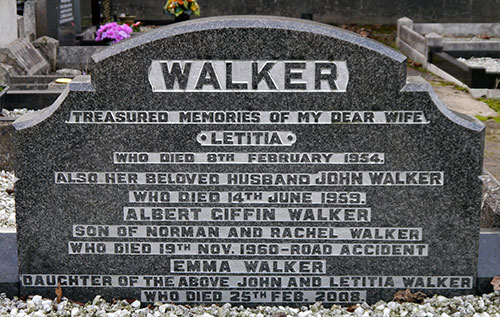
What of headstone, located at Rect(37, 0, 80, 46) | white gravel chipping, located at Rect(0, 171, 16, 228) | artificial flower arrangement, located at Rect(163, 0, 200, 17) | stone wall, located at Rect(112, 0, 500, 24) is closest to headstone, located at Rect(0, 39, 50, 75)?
headstone, located at Rect(37, 0, 80, 46)

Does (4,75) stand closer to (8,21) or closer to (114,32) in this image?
(8,21)

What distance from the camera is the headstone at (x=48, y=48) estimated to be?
11.3m

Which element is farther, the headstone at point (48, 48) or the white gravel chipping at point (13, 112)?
the headstone at point (48, 48)

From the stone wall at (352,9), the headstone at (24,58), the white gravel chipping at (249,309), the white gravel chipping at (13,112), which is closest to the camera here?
the white gravel chipping at (249,309)

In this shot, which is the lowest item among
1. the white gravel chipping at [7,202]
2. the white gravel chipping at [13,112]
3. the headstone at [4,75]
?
the white gravel chipping at [7,202]

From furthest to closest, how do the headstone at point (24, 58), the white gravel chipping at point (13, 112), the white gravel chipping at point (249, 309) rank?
1. the headstone at point (24, 58)
2. the white gravel chipping at point (13, 112)
3. the white gravel chipping at point (249, 309)

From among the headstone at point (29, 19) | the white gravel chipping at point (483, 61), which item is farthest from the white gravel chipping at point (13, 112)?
the white gravel chipping at point (483, 61)

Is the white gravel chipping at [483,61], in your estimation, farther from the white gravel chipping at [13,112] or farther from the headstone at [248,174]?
the headstone at [248,174]

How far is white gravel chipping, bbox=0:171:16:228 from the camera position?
5570mm

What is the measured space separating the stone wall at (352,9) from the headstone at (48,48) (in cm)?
841

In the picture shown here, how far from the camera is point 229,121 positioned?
411 cm

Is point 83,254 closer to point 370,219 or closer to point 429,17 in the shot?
point 370,219

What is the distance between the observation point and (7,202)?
604 cm

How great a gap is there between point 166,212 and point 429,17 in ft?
55.6
